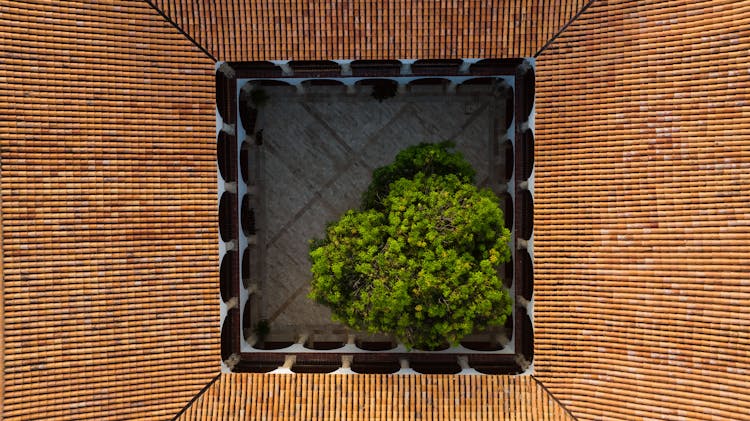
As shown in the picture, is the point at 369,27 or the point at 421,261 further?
the point at 369,27

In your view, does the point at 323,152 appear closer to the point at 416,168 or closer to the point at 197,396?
the point at 416,168

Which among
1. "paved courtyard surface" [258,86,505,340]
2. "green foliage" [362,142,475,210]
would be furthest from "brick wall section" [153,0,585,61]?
"paved courtyard surface" [258,86,505,340]

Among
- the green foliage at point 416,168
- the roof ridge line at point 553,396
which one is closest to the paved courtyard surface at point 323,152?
the green foliage at point 416,168

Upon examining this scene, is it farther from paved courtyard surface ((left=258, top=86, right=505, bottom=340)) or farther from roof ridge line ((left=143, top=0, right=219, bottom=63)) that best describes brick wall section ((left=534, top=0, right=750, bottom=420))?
roof ridge line ((left=143, top=0, right=219, bottom=63))

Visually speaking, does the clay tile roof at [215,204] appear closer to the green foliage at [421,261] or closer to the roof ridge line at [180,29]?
the roof ridge line at [180,29]

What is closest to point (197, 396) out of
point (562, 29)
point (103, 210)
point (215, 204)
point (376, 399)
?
point (376, 399)

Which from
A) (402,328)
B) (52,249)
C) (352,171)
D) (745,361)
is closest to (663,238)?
(745,361)
